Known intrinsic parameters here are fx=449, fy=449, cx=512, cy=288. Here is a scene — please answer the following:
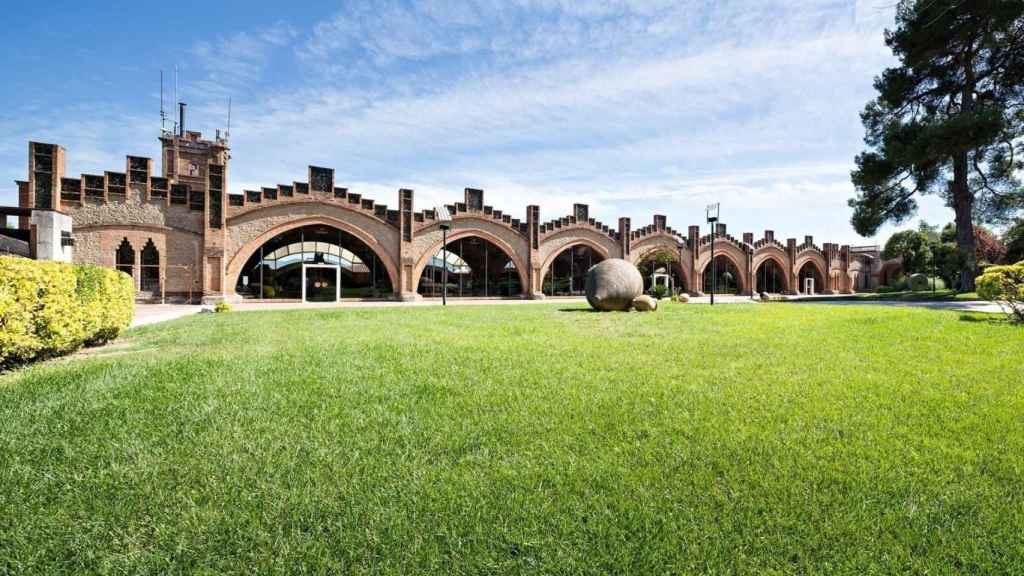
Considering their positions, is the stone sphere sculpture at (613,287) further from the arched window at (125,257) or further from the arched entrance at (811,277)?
the arched entrance at (811,277)

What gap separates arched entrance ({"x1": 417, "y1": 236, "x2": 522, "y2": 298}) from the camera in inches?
1238

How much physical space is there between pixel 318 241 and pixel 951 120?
110 feet

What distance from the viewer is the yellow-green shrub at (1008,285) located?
373 inches

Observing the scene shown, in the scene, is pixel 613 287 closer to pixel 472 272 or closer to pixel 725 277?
pixel 472 272

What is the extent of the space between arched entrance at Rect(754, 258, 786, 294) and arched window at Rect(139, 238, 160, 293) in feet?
168

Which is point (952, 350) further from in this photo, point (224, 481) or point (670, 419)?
point (224, 481)

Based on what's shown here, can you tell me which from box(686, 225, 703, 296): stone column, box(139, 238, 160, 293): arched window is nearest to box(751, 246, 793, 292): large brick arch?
box(686, 225, 703, 296): stone column

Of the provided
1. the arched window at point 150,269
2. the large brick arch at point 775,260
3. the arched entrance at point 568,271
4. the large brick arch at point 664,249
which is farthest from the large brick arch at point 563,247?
the arched window at point 150,269

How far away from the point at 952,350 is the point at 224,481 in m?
9.73

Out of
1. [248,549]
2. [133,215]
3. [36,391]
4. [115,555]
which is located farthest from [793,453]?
[133,215]

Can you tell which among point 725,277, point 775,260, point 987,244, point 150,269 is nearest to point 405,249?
point 150,269

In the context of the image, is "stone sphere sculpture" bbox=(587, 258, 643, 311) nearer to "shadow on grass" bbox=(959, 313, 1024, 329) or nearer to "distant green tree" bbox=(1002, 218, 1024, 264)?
"shadow on grass" bbox=(959, 313, 1024, 329)

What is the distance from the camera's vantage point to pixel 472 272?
112ft

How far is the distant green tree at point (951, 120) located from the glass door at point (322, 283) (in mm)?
31920
